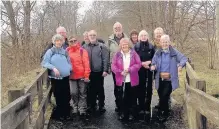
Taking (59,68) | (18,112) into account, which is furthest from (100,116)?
(18,112)

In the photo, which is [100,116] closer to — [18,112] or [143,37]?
[143,37]

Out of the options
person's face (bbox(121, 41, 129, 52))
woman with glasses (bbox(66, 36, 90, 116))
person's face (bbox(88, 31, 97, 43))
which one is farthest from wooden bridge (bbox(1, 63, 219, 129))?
person's face (bbox(121, 41, 129, 52))

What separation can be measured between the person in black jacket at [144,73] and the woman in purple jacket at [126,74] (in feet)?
1.05

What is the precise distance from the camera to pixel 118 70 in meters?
6.99

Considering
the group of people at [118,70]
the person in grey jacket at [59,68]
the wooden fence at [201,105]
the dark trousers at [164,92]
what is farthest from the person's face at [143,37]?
the wooden fence at [201,105]

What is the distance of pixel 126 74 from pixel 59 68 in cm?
137

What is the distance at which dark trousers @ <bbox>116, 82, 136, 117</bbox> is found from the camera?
23.5 ft

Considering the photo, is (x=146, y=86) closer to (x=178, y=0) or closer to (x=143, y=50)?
(x=143, y=50)

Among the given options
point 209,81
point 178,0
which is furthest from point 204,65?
point 209,81

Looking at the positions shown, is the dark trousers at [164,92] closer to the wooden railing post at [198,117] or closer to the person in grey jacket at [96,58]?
the person in grey jacket at [96,58]

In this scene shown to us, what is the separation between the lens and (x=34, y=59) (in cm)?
1866

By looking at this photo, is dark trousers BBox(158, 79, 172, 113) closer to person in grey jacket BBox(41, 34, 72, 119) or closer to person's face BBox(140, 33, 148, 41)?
person's face BBox(140, 33, 148, 41)

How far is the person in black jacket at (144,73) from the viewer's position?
23.6ft

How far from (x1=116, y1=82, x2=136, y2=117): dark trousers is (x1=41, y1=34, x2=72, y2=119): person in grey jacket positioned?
114 cm
